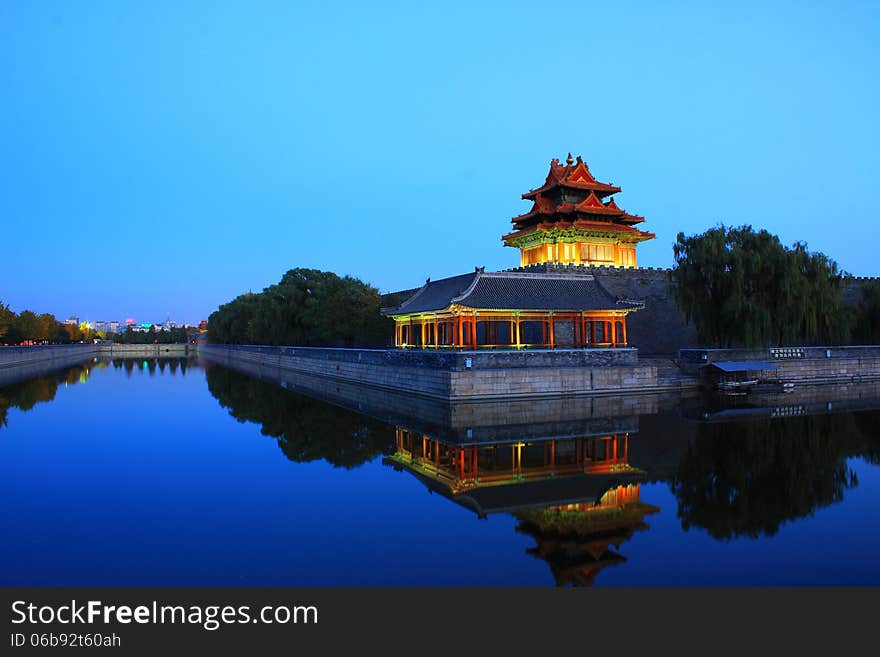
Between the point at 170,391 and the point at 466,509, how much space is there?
83.8 ft

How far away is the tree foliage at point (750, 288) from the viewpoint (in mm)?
25906

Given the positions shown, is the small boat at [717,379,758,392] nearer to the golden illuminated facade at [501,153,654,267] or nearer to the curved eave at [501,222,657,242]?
the golden illuminated facade at [501,153,654,267]

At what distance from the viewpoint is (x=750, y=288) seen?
1053 inches

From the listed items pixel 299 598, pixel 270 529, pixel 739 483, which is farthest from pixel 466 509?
pixel 739 483

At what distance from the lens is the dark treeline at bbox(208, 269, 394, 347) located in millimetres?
37500

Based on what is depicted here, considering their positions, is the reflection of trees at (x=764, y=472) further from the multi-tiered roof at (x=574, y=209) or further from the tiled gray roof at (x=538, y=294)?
the multi-tiered roof at (x=574, y=209)

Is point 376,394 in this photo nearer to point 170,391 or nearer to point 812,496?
point 170,391

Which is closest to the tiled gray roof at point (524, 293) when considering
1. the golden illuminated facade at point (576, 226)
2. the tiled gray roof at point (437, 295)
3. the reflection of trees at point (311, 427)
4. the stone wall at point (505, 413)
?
the tiled gray roof at point (437, 295)

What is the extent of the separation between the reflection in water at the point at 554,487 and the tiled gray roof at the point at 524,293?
851cm

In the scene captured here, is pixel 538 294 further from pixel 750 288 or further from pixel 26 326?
pixel 26 326

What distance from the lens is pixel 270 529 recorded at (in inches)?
329

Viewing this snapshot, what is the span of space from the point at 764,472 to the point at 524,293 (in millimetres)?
14001

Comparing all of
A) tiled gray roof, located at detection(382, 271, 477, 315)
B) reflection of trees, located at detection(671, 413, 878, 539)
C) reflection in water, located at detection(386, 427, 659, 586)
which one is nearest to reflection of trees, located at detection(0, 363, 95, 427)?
reflection in water, located at detection(386, 427, 659, 586)

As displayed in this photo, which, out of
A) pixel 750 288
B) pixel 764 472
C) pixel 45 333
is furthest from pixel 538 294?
pixel 45 333
